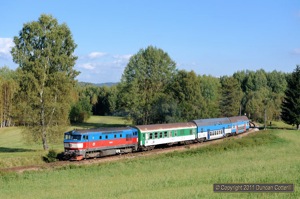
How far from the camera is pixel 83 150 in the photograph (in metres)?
34.2

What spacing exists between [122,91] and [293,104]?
36.4 metres

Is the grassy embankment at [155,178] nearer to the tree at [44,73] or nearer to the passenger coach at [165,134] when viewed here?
the passenger coach at [165,134]

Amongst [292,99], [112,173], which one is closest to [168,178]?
[112,173]

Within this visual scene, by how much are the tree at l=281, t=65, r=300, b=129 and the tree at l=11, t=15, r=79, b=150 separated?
50710 millimetres

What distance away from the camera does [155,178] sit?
81.4 feet

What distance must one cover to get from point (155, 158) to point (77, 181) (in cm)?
1303

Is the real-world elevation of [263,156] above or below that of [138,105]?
below

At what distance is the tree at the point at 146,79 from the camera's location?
3017 inches

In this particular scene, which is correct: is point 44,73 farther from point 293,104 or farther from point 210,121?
point 293,104

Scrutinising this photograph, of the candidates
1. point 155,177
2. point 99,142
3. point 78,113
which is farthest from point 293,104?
point 78,113

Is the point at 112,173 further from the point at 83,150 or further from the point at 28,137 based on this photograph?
the point at 28,137

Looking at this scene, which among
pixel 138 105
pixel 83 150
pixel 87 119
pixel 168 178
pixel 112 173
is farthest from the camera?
pixel 87 119

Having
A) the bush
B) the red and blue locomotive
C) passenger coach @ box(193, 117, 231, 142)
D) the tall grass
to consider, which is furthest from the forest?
passenger coach @ box(193, 117, 231, 142)

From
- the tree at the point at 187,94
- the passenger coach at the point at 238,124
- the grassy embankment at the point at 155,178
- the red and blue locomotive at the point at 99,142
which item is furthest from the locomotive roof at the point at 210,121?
the tree at the point at 187,94
